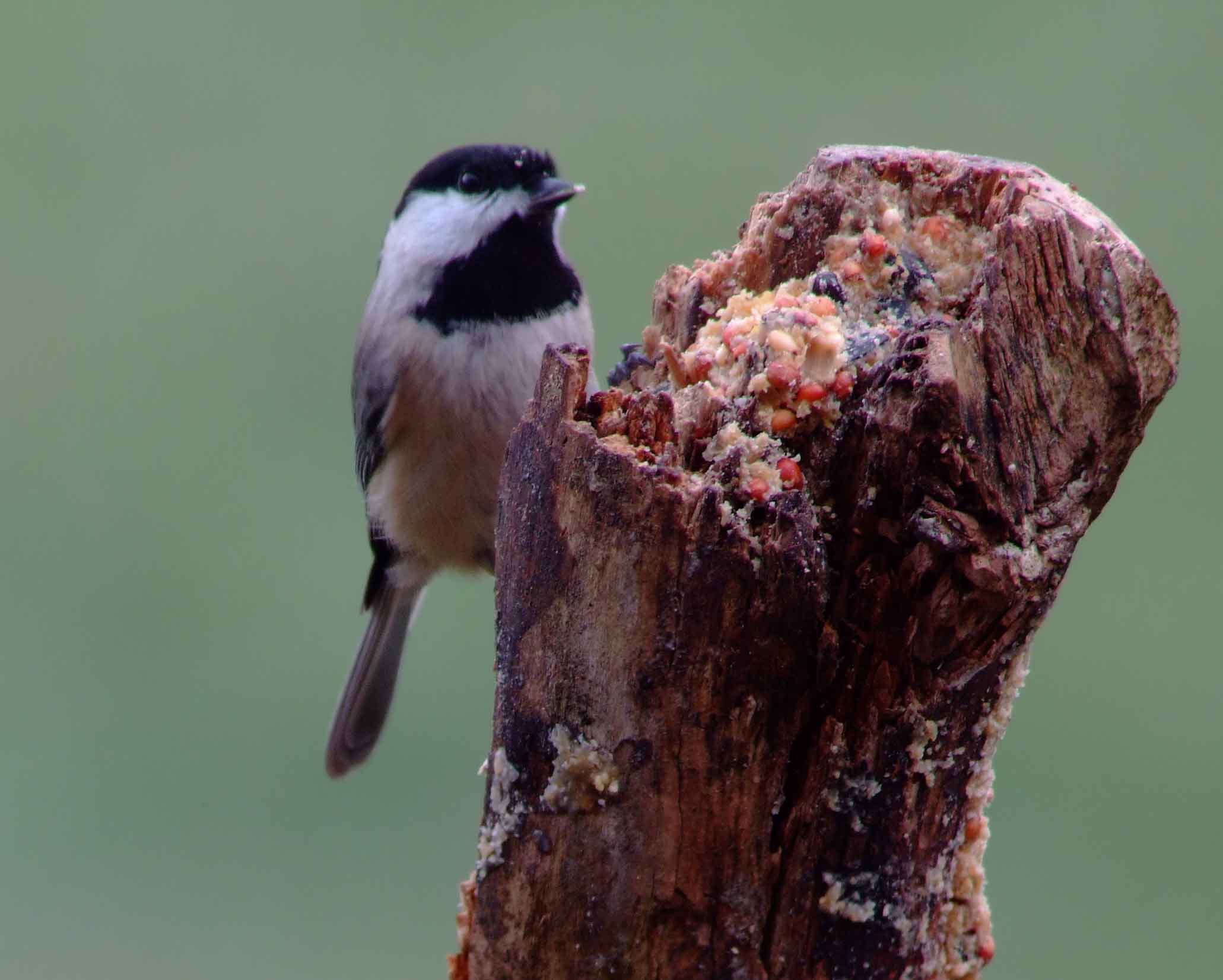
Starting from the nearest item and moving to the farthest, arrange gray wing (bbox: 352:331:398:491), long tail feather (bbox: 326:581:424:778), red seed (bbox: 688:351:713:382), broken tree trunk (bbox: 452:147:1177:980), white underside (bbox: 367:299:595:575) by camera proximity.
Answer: broken tree trunk (bbox: 452:147:1177:980)
red seed (bbox: 688:351:713:382)
white underside (bbox: 367:299:595:575)
gray wing (bbox: 352:331:398:491)
long tail feather (bbox: 326:581:424:778)

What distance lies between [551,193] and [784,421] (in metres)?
1.10

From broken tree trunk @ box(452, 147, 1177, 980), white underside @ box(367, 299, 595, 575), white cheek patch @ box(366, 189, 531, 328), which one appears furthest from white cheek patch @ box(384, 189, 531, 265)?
broken tree trunk @ box(452, 147, 1177, 980)

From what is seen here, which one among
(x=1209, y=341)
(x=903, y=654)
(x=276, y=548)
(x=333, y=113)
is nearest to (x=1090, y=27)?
(x=1209, y=341)

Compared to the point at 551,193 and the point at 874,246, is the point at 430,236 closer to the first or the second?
the point at 551,193

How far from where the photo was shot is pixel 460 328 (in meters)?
2.49

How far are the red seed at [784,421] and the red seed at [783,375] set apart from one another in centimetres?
3

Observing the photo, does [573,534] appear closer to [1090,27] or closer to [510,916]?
[510,916]

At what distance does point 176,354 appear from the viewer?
362cm

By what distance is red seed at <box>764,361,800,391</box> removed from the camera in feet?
4.66

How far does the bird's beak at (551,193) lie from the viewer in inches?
93.2

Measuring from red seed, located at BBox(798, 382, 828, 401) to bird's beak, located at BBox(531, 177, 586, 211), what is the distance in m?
1.04

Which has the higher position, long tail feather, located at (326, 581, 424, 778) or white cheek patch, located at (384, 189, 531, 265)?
white cheek patch, located at (384, 189, 531, 265)

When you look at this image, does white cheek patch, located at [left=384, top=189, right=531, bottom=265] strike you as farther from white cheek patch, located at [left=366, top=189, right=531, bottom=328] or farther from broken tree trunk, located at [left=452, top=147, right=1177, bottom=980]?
broken tree trunk, located at [left=452, top=147, right=1177, bottom=980]

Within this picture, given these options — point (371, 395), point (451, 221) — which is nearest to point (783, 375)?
point (451, 221)
